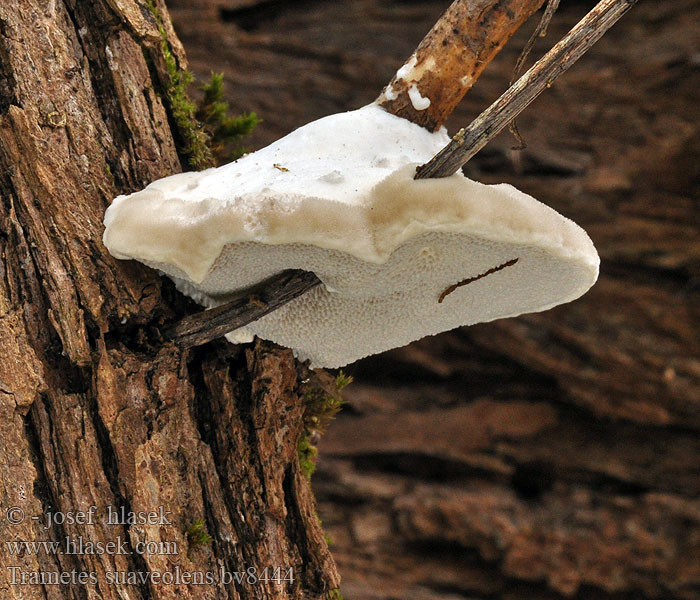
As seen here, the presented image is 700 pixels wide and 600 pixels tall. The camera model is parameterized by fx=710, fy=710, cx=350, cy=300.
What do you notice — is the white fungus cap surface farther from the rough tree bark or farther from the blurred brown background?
the blurred brown background

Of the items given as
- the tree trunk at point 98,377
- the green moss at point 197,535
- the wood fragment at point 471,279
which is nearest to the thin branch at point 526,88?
the wood fragment at point 471,279

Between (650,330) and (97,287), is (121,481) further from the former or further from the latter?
(650,330)

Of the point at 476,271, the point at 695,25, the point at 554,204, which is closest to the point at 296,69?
the point at 554,204

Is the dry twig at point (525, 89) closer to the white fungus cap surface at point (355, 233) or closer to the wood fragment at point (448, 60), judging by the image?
the white fungus cap surface at point (355, 233)

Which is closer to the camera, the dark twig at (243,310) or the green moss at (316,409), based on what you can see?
the dark twig at (243,310)

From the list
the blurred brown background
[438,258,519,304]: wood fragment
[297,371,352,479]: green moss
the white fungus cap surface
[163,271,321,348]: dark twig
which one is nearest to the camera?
the white fungus cap surface

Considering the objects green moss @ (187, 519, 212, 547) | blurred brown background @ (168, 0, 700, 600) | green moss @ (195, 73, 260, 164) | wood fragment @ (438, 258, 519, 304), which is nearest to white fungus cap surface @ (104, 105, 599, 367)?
wood fragment @ (438, 258, 519, 304)
